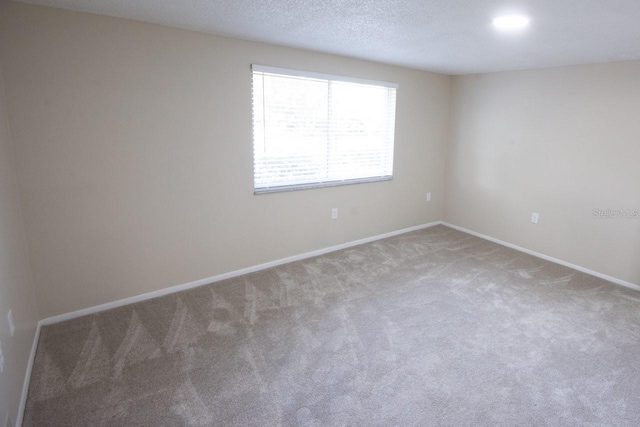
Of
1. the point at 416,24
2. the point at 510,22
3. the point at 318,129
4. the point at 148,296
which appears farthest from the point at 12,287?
the point at 510,22

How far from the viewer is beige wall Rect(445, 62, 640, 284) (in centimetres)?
334

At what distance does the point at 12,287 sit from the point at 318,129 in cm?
281

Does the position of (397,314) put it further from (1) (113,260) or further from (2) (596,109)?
(2) (596,109)

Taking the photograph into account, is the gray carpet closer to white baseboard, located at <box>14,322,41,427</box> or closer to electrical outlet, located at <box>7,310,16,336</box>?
white baseboard, located at <box>14,322,41,427</box>

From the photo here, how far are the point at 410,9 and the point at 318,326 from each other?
7.37 feet

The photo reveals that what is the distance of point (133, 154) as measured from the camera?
2.75m

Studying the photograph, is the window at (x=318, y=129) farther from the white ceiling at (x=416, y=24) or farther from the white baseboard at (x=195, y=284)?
the white baseboard at (x=195, y=284)

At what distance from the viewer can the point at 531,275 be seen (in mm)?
3621

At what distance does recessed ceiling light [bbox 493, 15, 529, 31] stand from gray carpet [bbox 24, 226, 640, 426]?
2164mm

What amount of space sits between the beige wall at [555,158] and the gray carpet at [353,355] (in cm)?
53

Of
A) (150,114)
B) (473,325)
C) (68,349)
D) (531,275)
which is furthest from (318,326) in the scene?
(531,275)

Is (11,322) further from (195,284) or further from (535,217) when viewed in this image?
(535,217)

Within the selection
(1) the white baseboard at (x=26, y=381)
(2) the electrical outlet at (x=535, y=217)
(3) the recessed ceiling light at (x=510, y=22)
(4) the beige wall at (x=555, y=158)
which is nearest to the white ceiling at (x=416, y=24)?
(3) the recessed ceiling light at (x=510, y=22)

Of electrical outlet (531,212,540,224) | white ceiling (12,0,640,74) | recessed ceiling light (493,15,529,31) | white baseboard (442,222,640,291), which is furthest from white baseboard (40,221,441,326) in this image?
recessed ceiling light (493,15,529,31)
